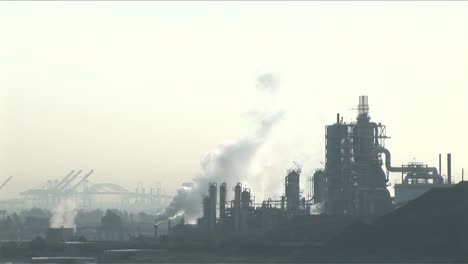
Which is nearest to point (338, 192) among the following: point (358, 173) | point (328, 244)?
point (358, 173)

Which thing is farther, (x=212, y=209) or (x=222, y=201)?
(x=222, y=201)

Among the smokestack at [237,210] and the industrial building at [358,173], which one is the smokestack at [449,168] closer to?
the industrial building at [358,173]

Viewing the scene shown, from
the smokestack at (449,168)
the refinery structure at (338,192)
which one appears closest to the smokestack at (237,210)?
the refinery structure at (338,192)

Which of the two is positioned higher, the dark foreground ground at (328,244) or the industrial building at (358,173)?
the industrial building at (358,173)

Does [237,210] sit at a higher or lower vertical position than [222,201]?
lower

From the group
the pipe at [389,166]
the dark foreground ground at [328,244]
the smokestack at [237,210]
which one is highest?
the pipe at [389,166]

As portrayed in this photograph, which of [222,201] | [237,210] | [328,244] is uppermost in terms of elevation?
[222,201]

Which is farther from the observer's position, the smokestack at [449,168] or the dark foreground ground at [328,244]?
the smokestack at [449,168]

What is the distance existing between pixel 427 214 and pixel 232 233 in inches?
1478

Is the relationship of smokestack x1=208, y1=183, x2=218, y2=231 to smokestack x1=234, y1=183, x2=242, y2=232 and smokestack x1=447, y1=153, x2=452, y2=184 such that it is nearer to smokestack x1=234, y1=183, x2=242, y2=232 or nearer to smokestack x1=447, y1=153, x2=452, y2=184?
smokestack x1=234, y1=183, x2=242, y2=232

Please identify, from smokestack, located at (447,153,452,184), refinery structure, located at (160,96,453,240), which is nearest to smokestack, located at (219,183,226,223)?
refinery structure, located at (160,96,453,240)

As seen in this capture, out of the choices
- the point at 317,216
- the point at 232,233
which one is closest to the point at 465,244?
the point at 317,216

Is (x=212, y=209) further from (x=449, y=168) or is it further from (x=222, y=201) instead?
(x=449, y=168)

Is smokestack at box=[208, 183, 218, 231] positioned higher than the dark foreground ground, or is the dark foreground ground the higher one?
smokestack at box=[208, 183, 218, 231]
